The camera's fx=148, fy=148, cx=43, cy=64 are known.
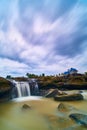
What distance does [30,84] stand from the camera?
66.0 feet

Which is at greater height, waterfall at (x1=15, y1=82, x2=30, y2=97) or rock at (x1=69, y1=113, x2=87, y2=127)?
waterfall at (x1=15, y1=82, x2=30, y2=97)

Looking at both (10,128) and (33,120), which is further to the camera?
(33,120)

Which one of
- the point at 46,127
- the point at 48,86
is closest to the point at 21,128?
the point at 46,127

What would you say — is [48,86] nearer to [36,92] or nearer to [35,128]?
[36,92]

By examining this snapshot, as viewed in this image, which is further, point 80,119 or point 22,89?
point 22,89

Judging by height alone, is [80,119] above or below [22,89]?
below

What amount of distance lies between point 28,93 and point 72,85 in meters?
7.84

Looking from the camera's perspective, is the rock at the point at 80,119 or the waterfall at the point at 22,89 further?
the waterfall at the point at 22,89

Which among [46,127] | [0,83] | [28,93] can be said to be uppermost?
[0,83]

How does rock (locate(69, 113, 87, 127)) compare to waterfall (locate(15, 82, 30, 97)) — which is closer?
rock (locate(69, 113, 87, 127))

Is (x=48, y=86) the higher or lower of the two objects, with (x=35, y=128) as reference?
higher

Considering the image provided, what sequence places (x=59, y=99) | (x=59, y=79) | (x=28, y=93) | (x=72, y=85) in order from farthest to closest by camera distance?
(x=59, y=79) → (x=72, y=85) → (x=28, y=93) → (x=59, y=99)

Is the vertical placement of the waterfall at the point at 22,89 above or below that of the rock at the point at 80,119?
above

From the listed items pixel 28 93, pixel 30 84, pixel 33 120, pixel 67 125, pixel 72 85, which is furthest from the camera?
pixel 72 85
